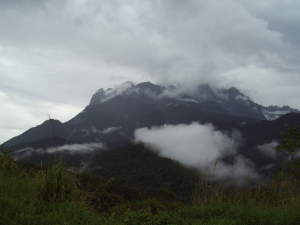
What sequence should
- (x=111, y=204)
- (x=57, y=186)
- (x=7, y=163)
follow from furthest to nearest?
1. (x=111, y=204)
2. (x=7, y=163)
3. (x=57, y=186)

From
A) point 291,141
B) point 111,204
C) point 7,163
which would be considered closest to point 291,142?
point 291,141

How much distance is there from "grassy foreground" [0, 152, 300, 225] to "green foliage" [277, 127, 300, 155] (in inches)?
311

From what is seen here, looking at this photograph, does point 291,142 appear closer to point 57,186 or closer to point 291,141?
point 291,141

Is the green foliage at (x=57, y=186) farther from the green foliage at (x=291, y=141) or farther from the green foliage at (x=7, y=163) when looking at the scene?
the green foliage at (x=291, y=141)

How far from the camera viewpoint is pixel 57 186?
6121 mm

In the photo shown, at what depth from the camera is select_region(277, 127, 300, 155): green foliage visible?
1686cm

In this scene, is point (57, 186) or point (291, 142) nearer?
point (57, 186)

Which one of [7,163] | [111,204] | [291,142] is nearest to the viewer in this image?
[7,163]

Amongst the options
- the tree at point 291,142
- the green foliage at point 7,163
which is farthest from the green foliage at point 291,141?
the green foliage at point 7,163

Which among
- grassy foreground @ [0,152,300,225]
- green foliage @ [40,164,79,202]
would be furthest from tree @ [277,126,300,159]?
green foliage @ [40,164,79,202]

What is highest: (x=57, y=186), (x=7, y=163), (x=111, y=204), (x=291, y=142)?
(x=291, y=142)

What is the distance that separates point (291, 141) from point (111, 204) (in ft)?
37.9

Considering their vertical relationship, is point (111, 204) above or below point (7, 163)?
below

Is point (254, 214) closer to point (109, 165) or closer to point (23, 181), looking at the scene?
point (23, 181)
